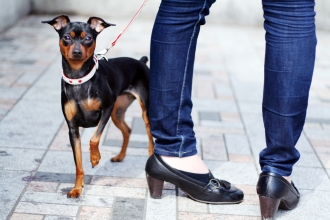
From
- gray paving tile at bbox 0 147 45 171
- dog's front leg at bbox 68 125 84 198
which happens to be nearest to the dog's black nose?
dog's front leg at bbox 68 125 84 198

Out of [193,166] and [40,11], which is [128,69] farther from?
[40,11]

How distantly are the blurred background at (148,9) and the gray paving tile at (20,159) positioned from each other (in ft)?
17.5

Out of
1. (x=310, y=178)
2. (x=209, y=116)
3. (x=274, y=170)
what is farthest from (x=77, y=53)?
(x=209, y=116)

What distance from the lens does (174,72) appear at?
255 cm

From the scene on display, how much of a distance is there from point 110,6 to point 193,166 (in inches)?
246

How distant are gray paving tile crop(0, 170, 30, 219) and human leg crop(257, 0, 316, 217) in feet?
3.81

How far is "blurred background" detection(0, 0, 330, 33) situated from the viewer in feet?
27.5

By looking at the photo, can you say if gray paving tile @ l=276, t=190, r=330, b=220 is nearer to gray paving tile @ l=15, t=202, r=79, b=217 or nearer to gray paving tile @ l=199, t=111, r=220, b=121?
gray paving tile @ l=15, t=202, r=79, b=217

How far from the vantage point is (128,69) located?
10.3 feet

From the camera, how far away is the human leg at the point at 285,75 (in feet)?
7.69

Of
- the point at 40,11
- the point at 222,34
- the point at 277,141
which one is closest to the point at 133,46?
the point at 222,34

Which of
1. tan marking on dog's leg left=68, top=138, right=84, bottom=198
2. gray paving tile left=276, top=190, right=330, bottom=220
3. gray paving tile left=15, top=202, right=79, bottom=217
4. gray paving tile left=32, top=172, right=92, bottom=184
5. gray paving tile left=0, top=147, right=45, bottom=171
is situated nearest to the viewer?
gray paving tile left=15, top=202, right=79, bottom=217

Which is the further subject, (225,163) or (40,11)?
(40,11)

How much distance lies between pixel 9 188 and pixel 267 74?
1391mm
